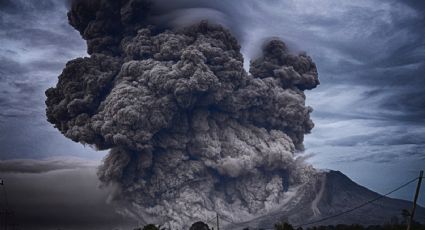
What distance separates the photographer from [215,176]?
80250 millimetres

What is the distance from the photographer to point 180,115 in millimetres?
74188

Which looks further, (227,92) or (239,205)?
(239,205)

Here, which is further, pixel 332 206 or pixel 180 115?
pixel 332 206

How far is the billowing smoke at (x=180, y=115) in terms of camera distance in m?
67.8

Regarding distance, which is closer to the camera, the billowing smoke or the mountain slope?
the billowing smoke

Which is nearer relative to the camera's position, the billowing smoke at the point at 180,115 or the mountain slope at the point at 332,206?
the billowing smoke at the point at 180,115

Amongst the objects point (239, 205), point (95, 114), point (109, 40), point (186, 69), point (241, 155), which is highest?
point (109, 40)

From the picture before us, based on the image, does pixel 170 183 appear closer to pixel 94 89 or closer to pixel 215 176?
pixel 215 176

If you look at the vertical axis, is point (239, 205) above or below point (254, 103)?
below

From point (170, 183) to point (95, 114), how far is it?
651 inches

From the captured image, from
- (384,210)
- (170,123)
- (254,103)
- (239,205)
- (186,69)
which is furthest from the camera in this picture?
(384,210)

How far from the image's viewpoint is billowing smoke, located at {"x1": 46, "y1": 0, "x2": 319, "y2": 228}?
67.8 m

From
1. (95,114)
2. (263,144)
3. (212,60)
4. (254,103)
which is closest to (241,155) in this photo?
(263,144)

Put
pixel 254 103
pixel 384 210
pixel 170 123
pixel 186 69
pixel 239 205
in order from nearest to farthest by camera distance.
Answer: pixel 186 69
pixel 170 123
pixel 254 103
pixel 239 205
pixel 384 210
